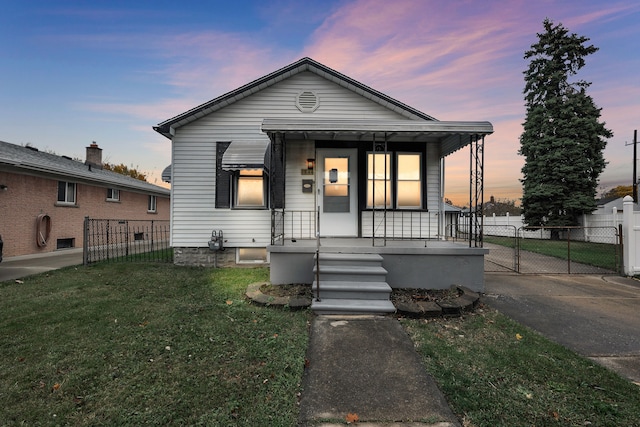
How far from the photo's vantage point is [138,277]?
6738 mm

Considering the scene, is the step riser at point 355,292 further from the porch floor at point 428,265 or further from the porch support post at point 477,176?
the porch support post at point 477,176

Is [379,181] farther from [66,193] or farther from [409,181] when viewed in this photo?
[66,193]

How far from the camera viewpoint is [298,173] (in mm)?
7645

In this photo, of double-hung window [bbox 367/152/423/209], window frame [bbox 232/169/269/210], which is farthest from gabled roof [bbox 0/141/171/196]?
double-hung window [bbox 367/152/423/209]

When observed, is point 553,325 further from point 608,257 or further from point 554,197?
point 554,197

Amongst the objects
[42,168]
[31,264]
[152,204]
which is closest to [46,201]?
[42,168]

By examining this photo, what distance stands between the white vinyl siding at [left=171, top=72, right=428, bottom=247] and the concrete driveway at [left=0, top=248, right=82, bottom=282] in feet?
12.2

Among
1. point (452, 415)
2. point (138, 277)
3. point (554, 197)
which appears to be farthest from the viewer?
point (554, 197)

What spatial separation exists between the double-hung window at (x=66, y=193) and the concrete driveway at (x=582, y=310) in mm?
16092

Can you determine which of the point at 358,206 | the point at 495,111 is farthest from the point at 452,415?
the point at 495,111

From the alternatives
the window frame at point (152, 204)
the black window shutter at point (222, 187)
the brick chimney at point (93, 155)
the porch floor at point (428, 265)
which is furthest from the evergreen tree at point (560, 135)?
the brick chimney at point (93, 155)

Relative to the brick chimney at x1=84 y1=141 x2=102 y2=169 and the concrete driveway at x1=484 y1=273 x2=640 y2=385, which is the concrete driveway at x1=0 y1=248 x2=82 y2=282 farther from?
the concrete driveway at x1=484 y1=273 x2=640 y2=385

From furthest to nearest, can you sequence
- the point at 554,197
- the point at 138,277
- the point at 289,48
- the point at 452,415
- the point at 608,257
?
the point at 554,197, the point at 289,48, the point at 608,257, the point at 138,277, the point at 452,415

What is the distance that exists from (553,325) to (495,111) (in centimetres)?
1293
